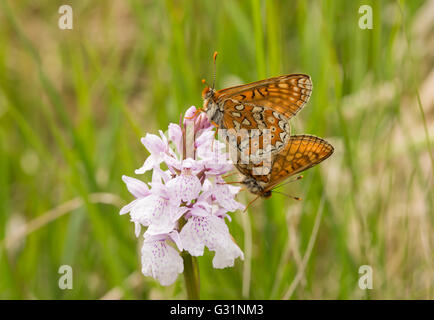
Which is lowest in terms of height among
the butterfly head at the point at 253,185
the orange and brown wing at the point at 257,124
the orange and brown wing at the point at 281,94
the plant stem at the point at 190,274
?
the plant stem at the point at 190,274

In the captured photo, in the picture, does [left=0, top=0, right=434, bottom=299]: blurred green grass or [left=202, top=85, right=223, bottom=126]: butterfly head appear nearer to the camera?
[left=202, top=85, right=223, bottom=126]: butterfly head

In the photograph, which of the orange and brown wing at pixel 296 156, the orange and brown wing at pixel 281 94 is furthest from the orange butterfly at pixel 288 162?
the orange and brown wing at pixel 281 94

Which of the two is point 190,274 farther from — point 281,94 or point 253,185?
point 281,94

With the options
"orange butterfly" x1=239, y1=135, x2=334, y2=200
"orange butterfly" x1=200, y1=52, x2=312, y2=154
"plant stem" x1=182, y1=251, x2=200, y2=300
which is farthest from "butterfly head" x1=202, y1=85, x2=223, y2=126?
"plant stem" x1=182, y1=251, x2=200, y2=300

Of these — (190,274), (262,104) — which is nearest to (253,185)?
(262,104)

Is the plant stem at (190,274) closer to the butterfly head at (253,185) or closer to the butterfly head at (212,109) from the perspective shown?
the butterfly head at (253,185)

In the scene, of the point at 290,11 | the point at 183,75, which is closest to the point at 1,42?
the point at 183,75

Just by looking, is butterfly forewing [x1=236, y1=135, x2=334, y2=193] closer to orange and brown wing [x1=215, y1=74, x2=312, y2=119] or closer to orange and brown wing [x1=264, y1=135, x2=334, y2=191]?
orange and brown wing [x1=264, y1=135, x2=334, y2=191]

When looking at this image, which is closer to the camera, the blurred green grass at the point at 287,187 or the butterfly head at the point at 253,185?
the butterfly head at the point at 253,185

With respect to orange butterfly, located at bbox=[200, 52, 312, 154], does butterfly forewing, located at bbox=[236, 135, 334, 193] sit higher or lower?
lower
